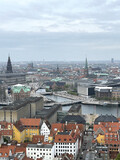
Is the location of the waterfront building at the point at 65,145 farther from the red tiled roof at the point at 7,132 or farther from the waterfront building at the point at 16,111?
the waterfront building at the point at 16,111

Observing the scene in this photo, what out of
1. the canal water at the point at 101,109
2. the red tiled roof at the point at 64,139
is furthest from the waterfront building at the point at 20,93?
the red tiled roof at the point at 64,139

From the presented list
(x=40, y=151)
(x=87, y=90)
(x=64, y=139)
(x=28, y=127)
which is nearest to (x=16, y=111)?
(x=28, y=127)

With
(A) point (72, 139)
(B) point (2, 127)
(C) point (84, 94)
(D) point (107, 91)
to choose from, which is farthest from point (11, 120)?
(C) point (84, 94)

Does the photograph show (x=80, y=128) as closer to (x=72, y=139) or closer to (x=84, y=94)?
(x=72, y=139)

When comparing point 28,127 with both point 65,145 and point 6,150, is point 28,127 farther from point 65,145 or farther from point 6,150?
point 6,150

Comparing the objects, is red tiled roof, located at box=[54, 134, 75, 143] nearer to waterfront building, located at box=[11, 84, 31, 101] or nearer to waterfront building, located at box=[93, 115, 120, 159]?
waterfront building, located at box=[93, 115, 120, 159]

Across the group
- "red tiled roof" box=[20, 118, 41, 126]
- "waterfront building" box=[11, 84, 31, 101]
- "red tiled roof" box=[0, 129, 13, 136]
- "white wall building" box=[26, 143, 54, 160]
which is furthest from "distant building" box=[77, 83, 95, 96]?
"white wall building" box=[26, 143, 54, 160]

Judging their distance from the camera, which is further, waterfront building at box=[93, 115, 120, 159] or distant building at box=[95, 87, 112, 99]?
distant building at box=[95, 87, 112, 99]

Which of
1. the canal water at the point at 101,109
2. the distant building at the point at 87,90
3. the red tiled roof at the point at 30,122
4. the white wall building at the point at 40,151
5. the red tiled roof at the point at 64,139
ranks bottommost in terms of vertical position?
the canal water at the point at 101,109
